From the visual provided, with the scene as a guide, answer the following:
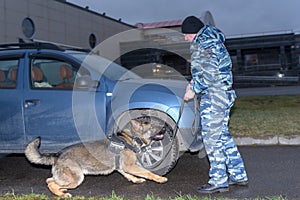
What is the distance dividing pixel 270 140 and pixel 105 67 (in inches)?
139

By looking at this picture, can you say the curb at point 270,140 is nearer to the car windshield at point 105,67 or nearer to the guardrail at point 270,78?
the car windshield at point 105,67

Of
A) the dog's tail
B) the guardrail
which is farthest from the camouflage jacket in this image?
the guardrail

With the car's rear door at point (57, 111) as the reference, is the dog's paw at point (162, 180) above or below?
below

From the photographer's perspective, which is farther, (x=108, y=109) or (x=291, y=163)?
(x=291, y=163)

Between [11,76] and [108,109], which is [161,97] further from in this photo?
[11,76]

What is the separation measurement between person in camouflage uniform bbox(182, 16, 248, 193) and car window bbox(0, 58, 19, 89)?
2902mm

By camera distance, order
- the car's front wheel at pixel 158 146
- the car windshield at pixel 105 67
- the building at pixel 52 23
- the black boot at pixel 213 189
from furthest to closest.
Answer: the building at pixel 52 23 → the car windshield at pixel 105 67 → the car's front wheel at pixel 158 146 → the black boot at pixel 213 189

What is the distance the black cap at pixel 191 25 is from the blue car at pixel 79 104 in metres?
1.21

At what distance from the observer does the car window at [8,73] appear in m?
6.07

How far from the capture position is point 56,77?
6188 millimetres

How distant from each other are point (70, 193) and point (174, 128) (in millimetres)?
1586

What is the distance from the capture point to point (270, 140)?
755 cm

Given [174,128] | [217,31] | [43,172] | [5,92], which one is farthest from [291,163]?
[5,92]

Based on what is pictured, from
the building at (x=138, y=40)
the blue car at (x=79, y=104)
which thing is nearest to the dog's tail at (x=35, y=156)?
the blue car at (x=79, y=104)
